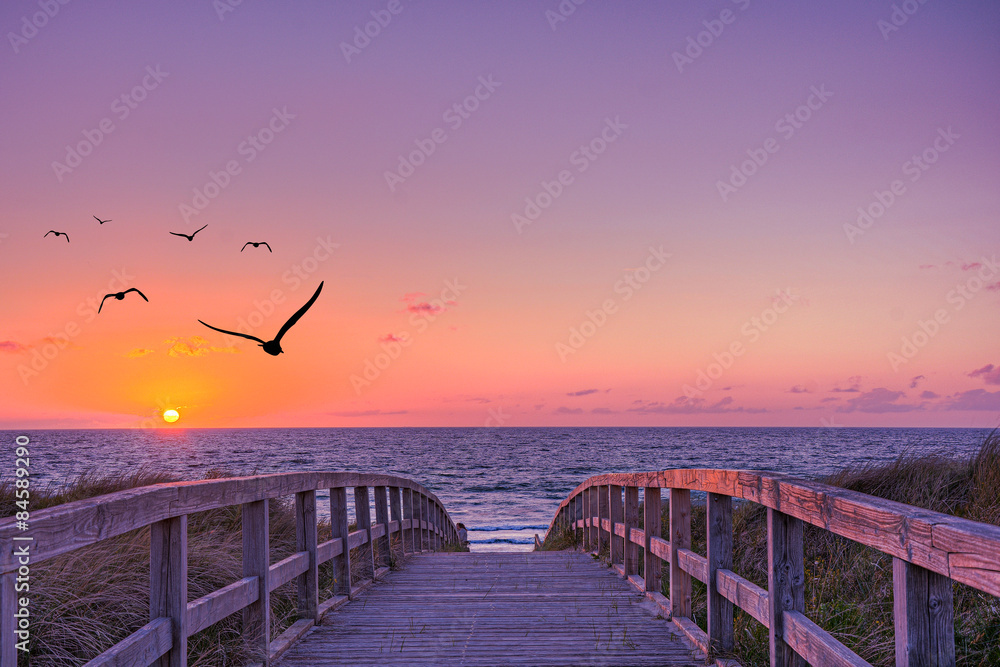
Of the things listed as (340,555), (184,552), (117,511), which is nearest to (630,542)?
(340,555)

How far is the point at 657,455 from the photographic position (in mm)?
73188

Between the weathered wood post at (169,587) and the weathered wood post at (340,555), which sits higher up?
the weathered wood post at (169,587)

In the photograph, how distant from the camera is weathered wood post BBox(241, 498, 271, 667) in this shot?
430 centimetres

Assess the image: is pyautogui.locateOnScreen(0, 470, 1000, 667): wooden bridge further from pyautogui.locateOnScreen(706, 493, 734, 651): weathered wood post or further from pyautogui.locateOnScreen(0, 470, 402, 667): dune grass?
pyautogui.locateOnScreen(0, 470, 402, 667): dune grass

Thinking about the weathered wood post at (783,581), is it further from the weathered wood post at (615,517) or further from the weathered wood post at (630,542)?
the weathered wood post at (615,517)

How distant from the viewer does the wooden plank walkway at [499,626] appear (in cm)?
460

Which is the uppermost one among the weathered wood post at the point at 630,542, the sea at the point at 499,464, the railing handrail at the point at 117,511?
the railing handrail at the point at 117,511

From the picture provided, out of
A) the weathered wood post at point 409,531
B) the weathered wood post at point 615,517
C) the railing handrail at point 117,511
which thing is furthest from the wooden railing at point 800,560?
the weathered wood post at point 409,531

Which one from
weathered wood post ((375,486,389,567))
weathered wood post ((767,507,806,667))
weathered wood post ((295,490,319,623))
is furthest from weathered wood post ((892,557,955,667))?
weathered wood post ((375,486,389,567))

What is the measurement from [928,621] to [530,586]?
17.6 feet

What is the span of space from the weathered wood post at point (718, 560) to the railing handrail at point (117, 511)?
2650mm

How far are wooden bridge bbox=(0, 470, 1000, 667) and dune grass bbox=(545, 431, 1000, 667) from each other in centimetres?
57

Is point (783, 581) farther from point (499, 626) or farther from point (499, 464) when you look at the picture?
point (499, 464)

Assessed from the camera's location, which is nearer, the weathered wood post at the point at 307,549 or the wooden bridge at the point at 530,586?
the wooden bridge at the point at 530,586
